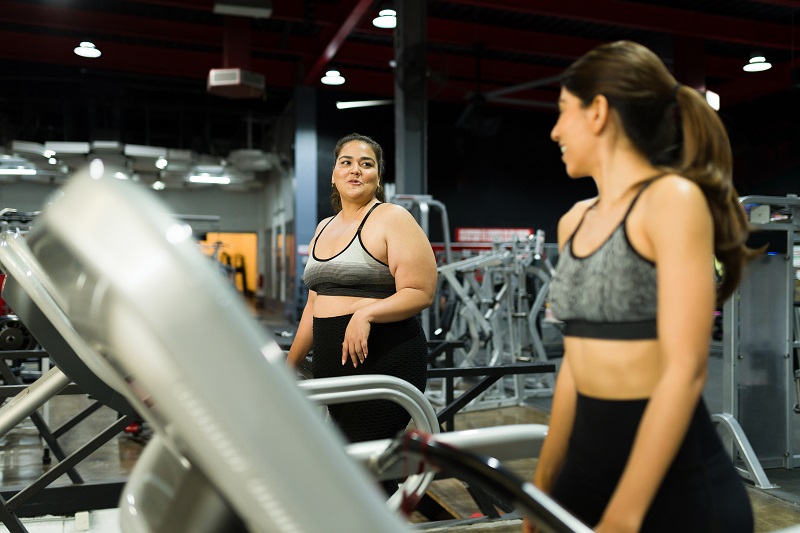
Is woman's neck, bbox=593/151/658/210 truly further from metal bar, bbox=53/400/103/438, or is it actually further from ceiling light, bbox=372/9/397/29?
ceiling light, bbox=372/9/397/29

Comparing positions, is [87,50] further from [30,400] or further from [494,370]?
[30,400]

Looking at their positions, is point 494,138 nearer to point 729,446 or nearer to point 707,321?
point 729,446

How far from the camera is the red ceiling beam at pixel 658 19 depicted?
8742 millimetres

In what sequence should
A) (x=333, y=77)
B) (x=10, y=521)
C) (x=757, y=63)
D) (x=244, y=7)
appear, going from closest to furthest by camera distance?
(x=10, y=521) → (x=244, y=7) → (x=757, y=63) → (x=333, y=77)

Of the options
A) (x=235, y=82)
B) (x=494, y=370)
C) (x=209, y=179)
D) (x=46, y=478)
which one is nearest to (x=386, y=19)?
(x=235, y=82)

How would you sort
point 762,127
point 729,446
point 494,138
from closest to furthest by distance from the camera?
1. point 729,446
2. point 762,127
3. point 494,138

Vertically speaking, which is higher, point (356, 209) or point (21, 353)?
point (356, 209)

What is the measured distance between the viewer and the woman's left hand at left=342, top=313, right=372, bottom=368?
185cm

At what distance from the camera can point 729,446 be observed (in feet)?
12.4

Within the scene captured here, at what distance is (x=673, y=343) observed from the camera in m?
0.87

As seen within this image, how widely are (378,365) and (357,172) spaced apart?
0.56 m

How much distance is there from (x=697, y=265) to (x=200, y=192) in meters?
17.9

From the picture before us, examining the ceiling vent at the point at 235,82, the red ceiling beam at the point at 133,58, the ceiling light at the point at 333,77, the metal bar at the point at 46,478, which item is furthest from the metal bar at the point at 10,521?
the red ceiling beam at the point at 133,58

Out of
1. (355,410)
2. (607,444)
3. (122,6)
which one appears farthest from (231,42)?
(607,444)
